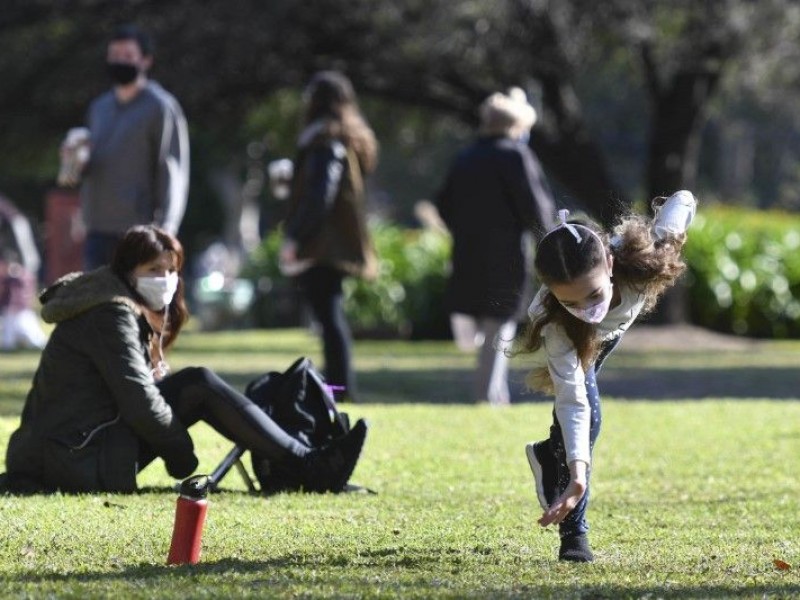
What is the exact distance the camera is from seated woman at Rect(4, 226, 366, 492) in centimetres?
694

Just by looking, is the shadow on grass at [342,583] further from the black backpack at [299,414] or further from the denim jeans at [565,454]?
the black backpack at [299,414]

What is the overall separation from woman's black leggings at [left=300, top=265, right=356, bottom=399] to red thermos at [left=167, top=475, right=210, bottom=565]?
5437 mm

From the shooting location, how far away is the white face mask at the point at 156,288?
7.03m

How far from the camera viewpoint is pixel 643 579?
17.5ft

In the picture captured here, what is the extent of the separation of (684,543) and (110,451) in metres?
2.30

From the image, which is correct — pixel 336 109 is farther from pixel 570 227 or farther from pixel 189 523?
pixel 189 523

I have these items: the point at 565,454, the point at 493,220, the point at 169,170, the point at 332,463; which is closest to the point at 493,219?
the point at 493,220

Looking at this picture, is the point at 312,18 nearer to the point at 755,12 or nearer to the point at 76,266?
the point at 755,12

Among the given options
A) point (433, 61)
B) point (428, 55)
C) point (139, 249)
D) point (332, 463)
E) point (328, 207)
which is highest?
point (139, 249)

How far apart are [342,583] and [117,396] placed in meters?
2.02

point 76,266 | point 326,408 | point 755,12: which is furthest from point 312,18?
point 326,408

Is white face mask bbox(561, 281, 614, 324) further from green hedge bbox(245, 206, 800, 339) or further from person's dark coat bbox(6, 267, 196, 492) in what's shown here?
green hedge bbox(245, 206, 800, 339)

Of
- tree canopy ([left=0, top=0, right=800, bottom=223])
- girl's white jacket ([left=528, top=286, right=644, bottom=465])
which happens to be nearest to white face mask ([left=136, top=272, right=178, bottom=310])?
girl's white jacket ([left=528, top=286, right=644, bottom=465])

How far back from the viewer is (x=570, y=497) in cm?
527
